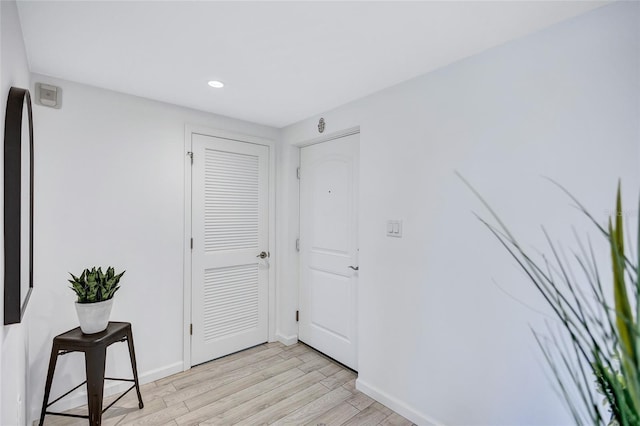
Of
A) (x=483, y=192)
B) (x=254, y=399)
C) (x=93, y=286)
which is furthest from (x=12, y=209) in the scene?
(x=483, y=192)

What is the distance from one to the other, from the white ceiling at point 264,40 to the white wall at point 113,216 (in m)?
0.28

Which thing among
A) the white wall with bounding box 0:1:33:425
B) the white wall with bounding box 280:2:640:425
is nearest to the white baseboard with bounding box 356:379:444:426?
the white wall with bounding box 280:2:640:425

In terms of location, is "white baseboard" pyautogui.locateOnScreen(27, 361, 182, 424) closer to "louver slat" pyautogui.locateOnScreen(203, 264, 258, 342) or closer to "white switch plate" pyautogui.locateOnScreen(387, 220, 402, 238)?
"louver slat" pyautogui.locateOnScreen(203, 264, 258, 342)

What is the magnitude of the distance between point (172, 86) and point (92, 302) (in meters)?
1.50

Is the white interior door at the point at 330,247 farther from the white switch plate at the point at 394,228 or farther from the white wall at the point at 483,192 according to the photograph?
the white switch plate at the point at 394,228

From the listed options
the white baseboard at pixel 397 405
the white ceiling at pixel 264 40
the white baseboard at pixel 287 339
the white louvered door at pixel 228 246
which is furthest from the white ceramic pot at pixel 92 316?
the white baseboard at pixel 397 405

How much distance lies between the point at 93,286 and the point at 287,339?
1849 mm

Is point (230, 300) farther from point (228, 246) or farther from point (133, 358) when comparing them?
point (133, 358)

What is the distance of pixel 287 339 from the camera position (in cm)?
319

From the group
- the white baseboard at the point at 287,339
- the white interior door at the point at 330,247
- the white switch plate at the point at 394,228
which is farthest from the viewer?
the white baseboard at the point at 287,339

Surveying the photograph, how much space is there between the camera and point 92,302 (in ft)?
6.20

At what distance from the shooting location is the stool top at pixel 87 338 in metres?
1.81

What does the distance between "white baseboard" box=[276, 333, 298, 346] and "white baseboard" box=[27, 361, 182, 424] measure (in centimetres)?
98

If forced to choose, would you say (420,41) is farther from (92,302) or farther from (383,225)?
(92,302)
